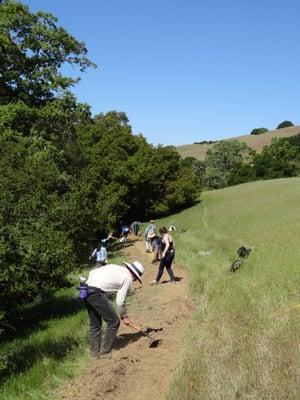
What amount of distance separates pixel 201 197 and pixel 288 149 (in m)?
35.9

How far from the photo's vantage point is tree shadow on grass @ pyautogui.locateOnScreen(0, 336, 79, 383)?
30.7 ft

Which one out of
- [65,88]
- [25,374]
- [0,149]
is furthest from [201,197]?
[25,374]

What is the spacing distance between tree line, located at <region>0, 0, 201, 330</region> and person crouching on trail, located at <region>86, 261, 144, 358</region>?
1310mm

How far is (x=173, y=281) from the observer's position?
56.1 ft

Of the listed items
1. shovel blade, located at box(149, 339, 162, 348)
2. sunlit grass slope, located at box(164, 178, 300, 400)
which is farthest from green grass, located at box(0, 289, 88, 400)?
sunlit grass slope, located at box(164, 178, 300, 400)

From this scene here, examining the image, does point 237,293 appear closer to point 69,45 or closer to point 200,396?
point 200,396

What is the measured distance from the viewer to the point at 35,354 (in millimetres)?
10383

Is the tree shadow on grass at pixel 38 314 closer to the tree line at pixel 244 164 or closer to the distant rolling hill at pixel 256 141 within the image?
the tree line at pixel 244 164

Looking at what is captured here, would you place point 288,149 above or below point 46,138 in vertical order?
below

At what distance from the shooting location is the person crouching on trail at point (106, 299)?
9.26 m

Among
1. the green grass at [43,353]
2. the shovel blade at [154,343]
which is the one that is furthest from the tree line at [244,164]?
the shovel blade at [154,343]

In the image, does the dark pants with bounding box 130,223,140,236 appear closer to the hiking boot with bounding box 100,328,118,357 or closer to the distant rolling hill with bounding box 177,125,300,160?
the hiking boot with bounding box 100,328,118,357

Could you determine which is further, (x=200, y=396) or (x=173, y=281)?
(x=173, y=281)

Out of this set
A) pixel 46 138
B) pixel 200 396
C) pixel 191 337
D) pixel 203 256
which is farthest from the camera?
pixel 46 138
